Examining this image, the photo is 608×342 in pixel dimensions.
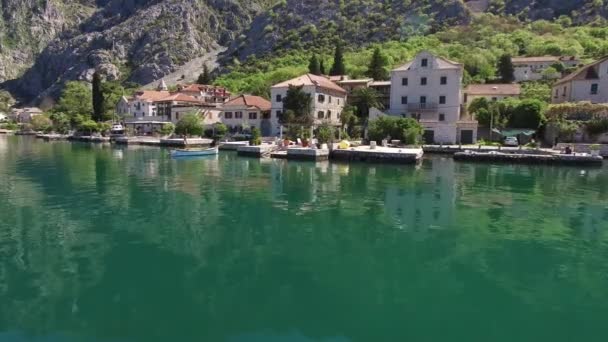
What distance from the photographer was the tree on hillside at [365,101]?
243 feet

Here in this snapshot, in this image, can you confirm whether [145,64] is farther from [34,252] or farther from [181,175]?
[34,252]

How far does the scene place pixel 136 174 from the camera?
4091 centimetres

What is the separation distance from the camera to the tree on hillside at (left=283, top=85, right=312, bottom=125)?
65375 millimetres

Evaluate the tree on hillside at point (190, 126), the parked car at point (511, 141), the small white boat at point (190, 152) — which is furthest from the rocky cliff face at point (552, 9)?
the small white boat at point (190, 152)

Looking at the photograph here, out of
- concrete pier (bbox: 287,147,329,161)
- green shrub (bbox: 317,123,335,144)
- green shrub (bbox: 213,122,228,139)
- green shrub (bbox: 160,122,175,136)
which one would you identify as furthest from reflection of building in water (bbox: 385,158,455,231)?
green shrub (bbox: 160,122,175,136)

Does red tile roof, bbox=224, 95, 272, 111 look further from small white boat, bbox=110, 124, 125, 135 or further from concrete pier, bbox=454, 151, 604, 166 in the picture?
concrete pier, bbox=454, 151, 604, 166

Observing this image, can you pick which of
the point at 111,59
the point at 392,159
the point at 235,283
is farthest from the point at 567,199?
the point at 111,59

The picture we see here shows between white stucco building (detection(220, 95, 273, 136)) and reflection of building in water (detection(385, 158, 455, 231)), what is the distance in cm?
4089

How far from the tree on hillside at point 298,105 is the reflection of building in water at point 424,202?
2726 cm

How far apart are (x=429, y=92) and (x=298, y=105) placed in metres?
20.4

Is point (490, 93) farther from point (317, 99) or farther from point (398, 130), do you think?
point (317, 99)

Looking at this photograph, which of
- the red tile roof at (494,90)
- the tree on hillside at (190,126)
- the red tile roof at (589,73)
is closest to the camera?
the red tile roof at (589,73)

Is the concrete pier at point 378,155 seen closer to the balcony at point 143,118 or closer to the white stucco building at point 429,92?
the white stucco building at point 429,92

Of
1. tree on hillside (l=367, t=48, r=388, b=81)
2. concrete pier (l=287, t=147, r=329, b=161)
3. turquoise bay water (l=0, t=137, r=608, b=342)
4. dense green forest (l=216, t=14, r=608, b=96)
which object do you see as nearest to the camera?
turquoise bay water (l=0, t=137, r=608, b=342)
